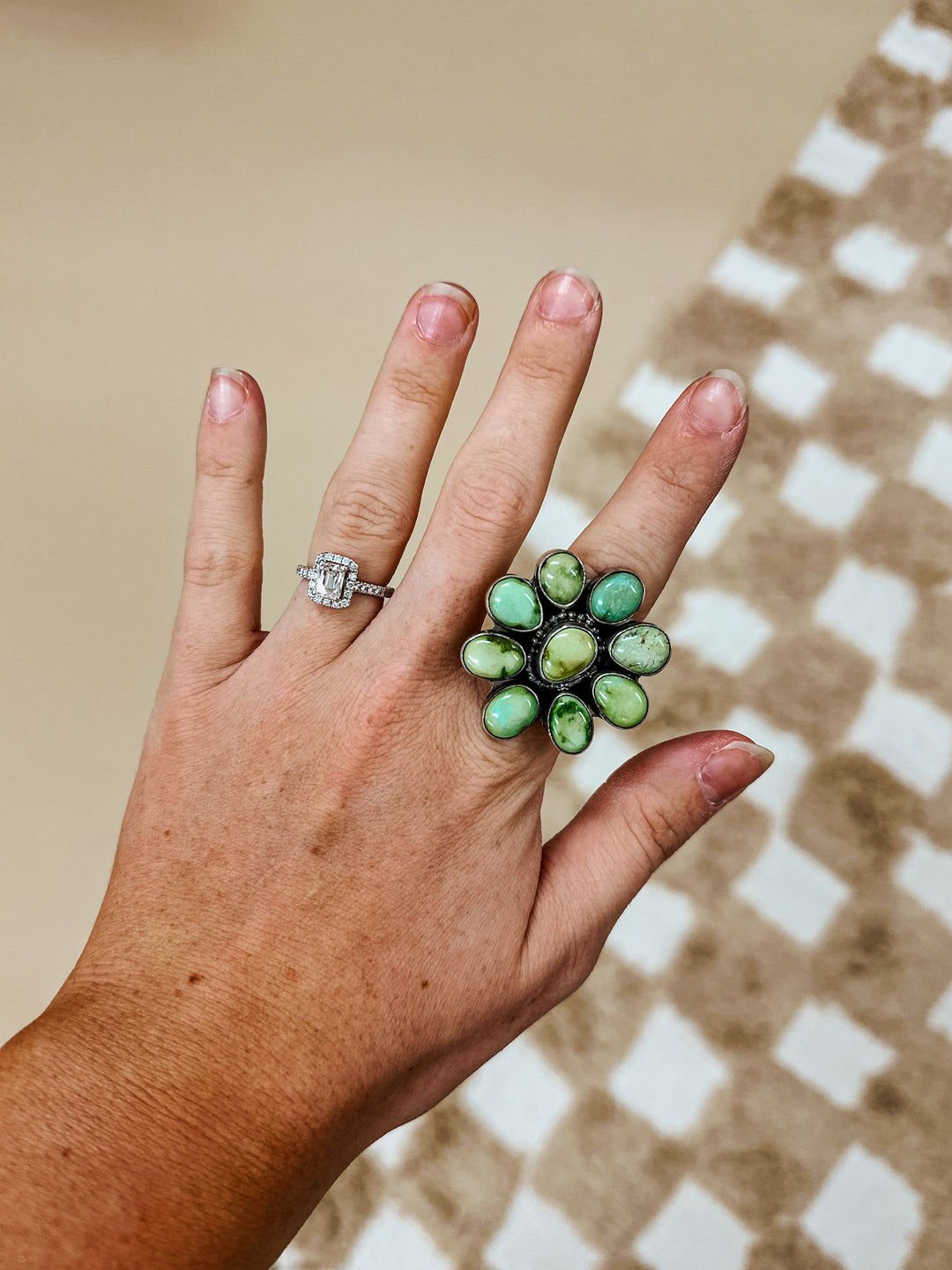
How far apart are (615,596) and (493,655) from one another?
0.11 m

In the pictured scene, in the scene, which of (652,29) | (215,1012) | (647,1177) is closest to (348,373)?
(652,29)

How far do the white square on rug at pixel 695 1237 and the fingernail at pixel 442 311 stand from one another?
1198 mm

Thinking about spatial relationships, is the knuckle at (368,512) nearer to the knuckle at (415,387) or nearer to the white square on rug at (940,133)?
the knuckle at (415,387)

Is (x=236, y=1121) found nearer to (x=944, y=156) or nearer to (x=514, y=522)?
(x=514, y=522)

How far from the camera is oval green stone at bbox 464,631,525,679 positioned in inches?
30.3

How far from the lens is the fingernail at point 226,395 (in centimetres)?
99

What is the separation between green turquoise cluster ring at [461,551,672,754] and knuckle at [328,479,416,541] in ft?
0.66

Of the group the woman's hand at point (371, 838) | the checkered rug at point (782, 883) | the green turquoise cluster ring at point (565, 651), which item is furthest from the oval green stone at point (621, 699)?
the checkered rug at point (782, 883)

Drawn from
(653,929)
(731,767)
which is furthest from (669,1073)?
(731,767)

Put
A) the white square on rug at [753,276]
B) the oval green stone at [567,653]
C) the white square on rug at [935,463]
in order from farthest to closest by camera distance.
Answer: the white square on rug at [753,276], the white square on rug at [935,463], the oval green stone at [567,653]

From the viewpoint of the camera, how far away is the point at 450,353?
3.08 ft

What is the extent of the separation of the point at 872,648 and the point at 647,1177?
2.78 feet

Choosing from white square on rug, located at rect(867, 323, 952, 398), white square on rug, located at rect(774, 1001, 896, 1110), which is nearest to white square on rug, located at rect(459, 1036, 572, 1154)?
white square on rug, located at rect(774, 1001, 896, 1110)

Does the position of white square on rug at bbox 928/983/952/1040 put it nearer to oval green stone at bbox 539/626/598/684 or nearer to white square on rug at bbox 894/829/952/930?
white square on rug at bbox 894/829/952/930
